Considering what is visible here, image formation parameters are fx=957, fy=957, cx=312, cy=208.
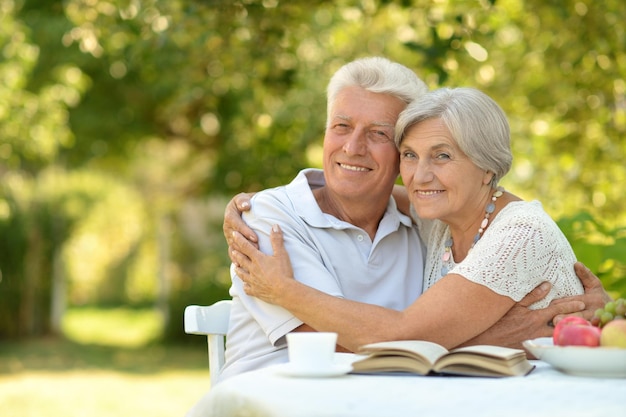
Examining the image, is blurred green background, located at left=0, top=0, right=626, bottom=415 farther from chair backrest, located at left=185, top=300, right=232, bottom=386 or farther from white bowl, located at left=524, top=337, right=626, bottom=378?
white bowl, located at left=524, top=337, right=626, bottom=378

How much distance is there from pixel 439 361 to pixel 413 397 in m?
0.23

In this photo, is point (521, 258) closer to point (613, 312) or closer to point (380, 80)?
point (613, 312)

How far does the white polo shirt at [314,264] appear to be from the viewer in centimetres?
284

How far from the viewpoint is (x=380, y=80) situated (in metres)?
3.11

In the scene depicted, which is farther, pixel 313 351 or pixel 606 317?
pixel 606 317

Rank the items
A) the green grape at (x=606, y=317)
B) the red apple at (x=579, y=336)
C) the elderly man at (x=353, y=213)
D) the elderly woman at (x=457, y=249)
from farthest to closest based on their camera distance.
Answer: the elderly man at (x=353, y=213) < the elderly woman at (x=457, y=249) < the green grape at (x=606, y=317) < the red apple at (x=579, y=336)

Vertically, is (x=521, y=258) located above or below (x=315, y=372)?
above

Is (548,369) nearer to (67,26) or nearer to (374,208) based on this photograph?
(374,208)

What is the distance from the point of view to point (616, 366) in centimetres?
207

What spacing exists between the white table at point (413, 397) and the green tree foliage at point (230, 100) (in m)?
1.83

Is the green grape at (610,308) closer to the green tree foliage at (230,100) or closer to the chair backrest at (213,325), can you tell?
the chair backrest at (213,325)

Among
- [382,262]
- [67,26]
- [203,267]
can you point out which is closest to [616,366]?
[382,262]

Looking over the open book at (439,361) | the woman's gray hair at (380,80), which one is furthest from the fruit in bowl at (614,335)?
the woman's gray hair at (380,80)

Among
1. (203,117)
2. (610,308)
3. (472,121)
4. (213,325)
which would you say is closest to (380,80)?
(472,121)
